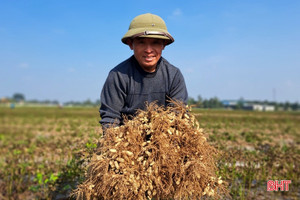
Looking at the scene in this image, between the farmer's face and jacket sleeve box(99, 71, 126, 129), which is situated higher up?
the farmer's face

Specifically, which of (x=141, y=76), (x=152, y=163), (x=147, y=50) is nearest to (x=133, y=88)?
(x=141, y=76)

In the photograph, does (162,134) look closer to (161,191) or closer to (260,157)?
(161,191)

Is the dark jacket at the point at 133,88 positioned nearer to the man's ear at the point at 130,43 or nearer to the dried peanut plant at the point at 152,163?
the man's ear at the point at 130,43

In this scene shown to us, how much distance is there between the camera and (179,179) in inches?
75.6

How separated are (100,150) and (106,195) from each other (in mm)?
342

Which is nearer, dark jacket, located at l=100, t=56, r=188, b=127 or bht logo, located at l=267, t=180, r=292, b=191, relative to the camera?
dark jacket, located at l=100, t=56, r=188, b=127

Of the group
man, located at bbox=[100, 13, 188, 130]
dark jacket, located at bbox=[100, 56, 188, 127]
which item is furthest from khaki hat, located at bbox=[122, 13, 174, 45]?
dark jacket, located at bbox=[100, 56, 188, 127]

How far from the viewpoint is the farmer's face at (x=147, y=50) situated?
2506 mm

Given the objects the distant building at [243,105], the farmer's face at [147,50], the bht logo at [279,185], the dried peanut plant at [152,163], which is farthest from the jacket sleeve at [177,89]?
the distant building at [243,105]

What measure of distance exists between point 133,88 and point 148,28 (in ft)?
2.06

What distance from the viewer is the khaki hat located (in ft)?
7.87

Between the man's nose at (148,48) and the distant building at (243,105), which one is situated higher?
the man's nose at (148,48)

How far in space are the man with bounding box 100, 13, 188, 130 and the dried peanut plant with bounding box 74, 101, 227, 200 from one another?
0.51 m

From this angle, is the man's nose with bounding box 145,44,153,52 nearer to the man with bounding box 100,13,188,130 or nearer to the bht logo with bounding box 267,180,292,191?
the man with bounding box 100,13,188,130
